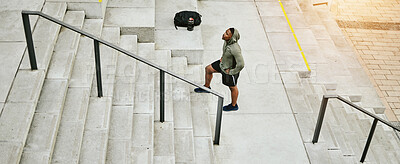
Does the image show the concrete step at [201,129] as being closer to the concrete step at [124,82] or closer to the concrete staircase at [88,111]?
the concrete staircase at [88,111]

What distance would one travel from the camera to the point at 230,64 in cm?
660

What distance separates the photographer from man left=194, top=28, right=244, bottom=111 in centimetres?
634

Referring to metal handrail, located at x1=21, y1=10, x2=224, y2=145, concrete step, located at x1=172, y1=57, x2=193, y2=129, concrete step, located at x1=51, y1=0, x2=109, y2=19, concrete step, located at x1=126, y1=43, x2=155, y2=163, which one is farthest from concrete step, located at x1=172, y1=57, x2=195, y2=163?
concrete step, located at x1=51, y1=0, x2=109, y2=19

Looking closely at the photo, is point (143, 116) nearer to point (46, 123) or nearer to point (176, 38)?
point (46, 123)

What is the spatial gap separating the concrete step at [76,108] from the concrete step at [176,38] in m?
1.71

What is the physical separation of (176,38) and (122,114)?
8.52 ft

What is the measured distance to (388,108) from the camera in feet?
30.7

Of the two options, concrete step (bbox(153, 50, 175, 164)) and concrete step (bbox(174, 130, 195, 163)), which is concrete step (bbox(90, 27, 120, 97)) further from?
concrete step (bbox(174, 130, 195, 163))

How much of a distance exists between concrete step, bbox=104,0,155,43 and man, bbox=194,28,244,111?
1335mm

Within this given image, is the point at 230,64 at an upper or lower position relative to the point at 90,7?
lower

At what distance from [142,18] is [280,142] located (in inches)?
121

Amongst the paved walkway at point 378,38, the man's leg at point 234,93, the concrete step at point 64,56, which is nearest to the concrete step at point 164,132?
the man's leg at point 234,93

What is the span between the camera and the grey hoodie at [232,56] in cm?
636

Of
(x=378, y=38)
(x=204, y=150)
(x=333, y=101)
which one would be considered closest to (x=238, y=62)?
(x=204, y=150)
